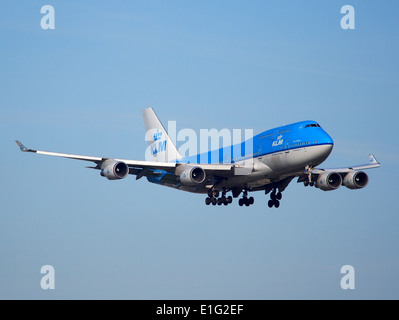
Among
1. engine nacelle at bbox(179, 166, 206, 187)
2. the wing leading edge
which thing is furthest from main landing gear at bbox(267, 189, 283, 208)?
engine nacelle at bbox(179, 166, 206, 187)

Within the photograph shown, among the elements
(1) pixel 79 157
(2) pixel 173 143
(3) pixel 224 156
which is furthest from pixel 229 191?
(1) pixel 79 157

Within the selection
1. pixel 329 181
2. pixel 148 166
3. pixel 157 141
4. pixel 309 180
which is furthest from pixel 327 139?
pixel 157 141

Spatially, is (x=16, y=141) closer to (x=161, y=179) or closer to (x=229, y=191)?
(x=161, y=179)

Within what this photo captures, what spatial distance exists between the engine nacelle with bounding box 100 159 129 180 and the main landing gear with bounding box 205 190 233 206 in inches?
395

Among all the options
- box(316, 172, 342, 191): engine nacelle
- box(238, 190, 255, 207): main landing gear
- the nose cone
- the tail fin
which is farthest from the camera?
the tail fin

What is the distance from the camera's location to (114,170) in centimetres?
7050

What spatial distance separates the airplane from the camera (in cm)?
7050

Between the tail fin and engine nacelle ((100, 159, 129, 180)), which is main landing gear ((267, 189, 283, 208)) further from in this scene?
engine nacelle ((100, 159, 129, 180))

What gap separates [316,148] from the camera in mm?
69562

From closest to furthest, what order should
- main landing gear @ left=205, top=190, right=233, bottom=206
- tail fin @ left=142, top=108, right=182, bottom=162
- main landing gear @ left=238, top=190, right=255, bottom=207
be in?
main landing gear @ left=205, top=190, right=233, bottom=206 → main landing gear @ left=238, top=190, right=255, bottom=207 → tail fin @ left=142, top=108, right=182, bottom=162

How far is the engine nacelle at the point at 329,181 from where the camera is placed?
248 ft

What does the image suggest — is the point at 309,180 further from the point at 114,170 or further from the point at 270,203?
the point at 114,170
